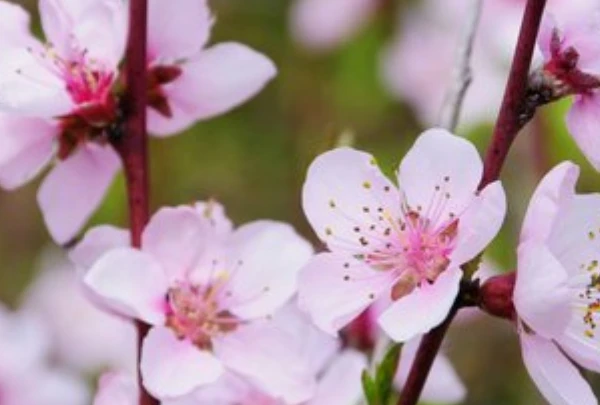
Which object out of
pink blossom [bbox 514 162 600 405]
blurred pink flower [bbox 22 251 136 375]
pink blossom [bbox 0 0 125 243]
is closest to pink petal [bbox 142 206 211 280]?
pink blossom [bbox 0 0 125 243]

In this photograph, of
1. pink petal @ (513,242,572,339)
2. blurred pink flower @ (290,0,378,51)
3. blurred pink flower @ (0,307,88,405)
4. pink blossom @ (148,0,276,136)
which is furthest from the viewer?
blurred pink flower @ (290,0,378,51)

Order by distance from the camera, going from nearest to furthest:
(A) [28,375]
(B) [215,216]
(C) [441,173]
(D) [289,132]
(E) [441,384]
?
1. (C) [441,173]
2. (B) [215,216]
3. (E) [441,384]
4. (A) [28,375]
5. (D) [289,132]

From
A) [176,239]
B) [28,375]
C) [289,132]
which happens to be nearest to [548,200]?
[176,239]

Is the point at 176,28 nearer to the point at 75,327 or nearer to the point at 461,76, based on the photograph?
the point at 461,76

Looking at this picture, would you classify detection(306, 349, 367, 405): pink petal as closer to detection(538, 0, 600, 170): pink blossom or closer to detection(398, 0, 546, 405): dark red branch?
detection(398, 0, 546, 405): dark red branch

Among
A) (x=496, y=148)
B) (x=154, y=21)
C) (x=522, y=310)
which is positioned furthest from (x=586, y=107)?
(x=154, y=21)

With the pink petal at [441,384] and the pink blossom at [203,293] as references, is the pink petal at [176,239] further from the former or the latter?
the pink petal at [441,384]
